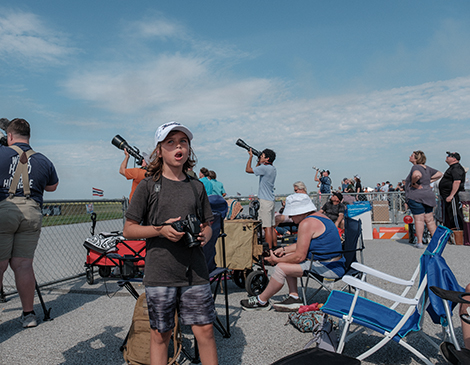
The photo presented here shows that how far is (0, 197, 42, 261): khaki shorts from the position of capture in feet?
12.1

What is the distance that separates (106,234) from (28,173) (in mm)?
2567

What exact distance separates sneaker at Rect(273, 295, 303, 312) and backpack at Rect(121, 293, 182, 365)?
5.32 feet

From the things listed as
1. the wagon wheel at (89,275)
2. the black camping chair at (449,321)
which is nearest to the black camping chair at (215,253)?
the black camping chair at (449,321)

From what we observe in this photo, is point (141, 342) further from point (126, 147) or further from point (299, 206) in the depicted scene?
point (126, 147)

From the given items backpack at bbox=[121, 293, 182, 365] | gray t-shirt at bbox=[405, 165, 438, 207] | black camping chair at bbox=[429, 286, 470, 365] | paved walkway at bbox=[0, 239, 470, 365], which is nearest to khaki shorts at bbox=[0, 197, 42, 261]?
paved walkway at bbox=[0, 239, 470, 365]

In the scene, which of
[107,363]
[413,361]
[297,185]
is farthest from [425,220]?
[107,363]

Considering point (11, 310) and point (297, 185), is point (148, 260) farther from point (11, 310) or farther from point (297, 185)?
point (297, 185)

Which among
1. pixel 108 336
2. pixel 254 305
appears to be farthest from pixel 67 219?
pixel 254 305

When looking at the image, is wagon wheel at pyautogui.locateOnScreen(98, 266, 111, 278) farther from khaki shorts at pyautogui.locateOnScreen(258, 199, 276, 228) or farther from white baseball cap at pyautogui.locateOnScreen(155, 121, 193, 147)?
white baseball cap at pyautogui.locateOnScreen(155, 121, 193, 147)

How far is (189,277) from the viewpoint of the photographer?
7.27 ft

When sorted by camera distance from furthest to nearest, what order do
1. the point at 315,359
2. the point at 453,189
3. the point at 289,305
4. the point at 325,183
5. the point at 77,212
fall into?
the point at 325,183
the point at 453,189
the point at 77,212
the point at 289,305
the point at 315,359

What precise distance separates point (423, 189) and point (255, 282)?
18.5 ft

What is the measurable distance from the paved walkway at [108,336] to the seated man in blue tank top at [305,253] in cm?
31

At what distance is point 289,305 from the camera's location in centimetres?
428
